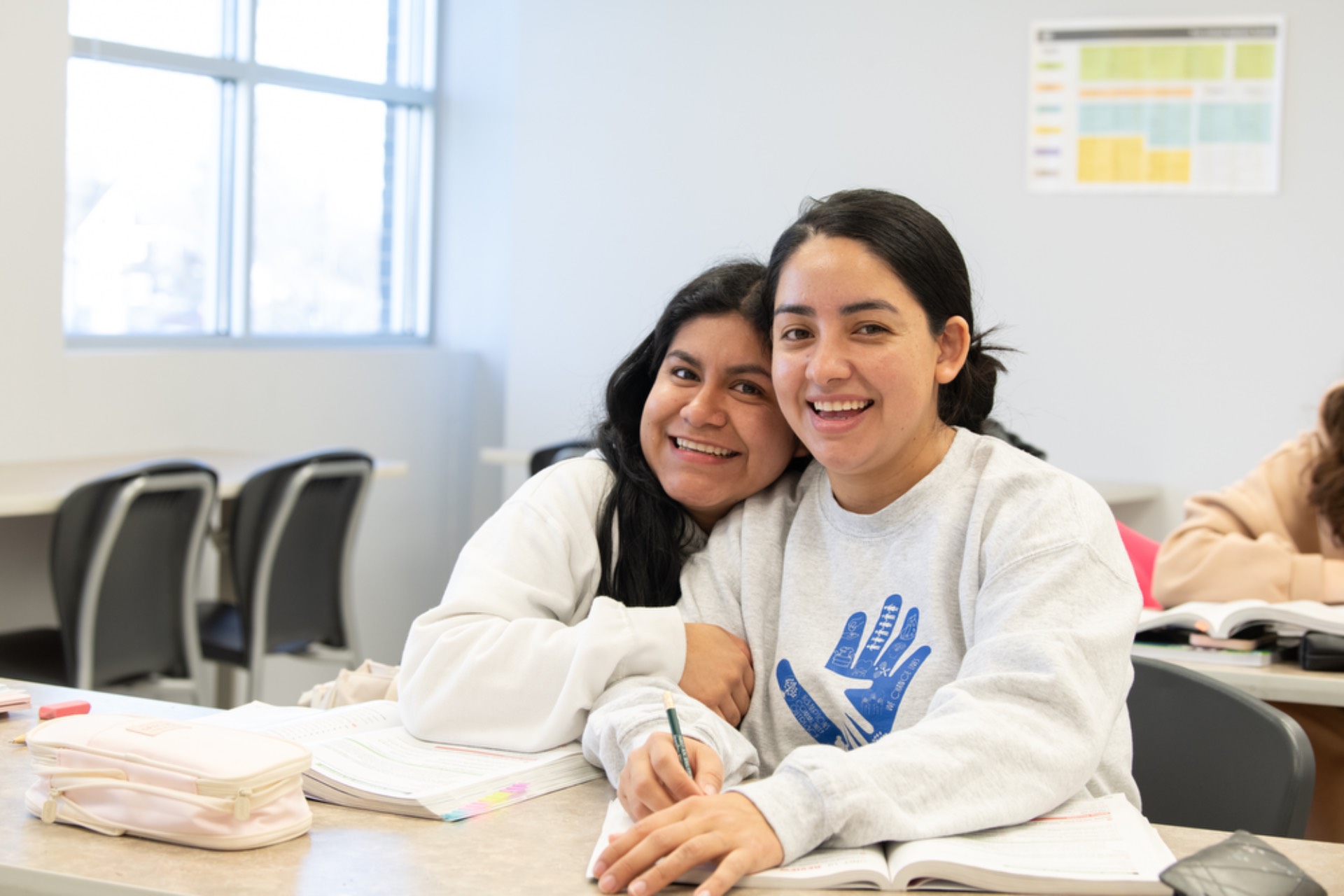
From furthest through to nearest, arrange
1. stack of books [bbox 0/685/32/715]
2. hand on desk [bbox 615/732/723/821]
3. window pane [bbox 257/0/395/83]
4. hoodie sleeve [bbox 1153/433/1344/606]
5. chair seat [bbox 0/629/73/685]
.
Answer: window pane [bbox 257/0/395/83], chair seat [bbox 0/629/73/685], hoodie sleeve [bbox 1153/433/1344/606], stack of books [bbox 0/685/32/715], hand on desk [bbox 615/732/723/821]

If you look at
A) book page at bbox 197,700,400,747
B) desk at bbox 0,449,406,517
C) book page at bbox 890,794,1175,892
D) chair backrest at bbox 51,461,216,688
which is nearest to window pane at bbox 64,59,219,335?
desk at bbox 0,449,406,517

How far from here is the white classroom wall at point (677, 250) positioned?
156 inches

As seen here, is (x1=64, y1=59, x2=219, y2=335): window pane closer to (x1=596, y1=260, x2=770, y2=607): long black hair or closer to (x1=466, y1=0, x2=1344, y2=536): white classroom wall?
(x1=466, y1=0, x2=1344, y2=536): white classroom wall

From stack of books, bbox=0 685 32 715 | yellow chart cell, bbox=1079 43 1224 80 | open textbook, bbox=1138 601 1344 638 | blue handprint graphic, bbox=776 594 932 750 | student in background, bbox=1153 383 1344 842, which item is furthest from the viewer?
yellow chart cell, bbox=1079 43 1224 80

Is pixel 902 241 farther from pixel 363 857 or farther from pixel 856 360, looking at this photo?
pixel 363 857

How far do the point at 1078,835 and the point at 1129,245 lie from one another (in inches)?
140

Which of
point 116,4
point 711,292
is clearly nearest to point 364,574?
point 116,4

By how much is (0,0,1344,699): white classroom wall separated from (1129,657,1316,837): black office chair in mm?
2746

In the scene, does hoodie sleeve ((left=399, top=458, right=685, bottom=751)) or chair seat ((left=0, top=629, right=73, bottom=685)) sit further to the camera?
chair seat ((left=0, top=629, right=73, bottom=685))

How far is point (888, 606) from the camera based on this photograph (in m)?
1.33

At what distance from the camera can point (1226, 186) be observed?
166 inches

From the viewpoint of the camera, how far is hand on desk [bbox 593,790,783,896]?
0.97m

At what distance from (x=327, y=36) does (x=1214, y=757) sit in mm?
4406

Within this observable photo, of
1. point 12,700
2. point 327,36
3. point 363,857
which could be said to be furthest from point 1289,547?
point 327,36
